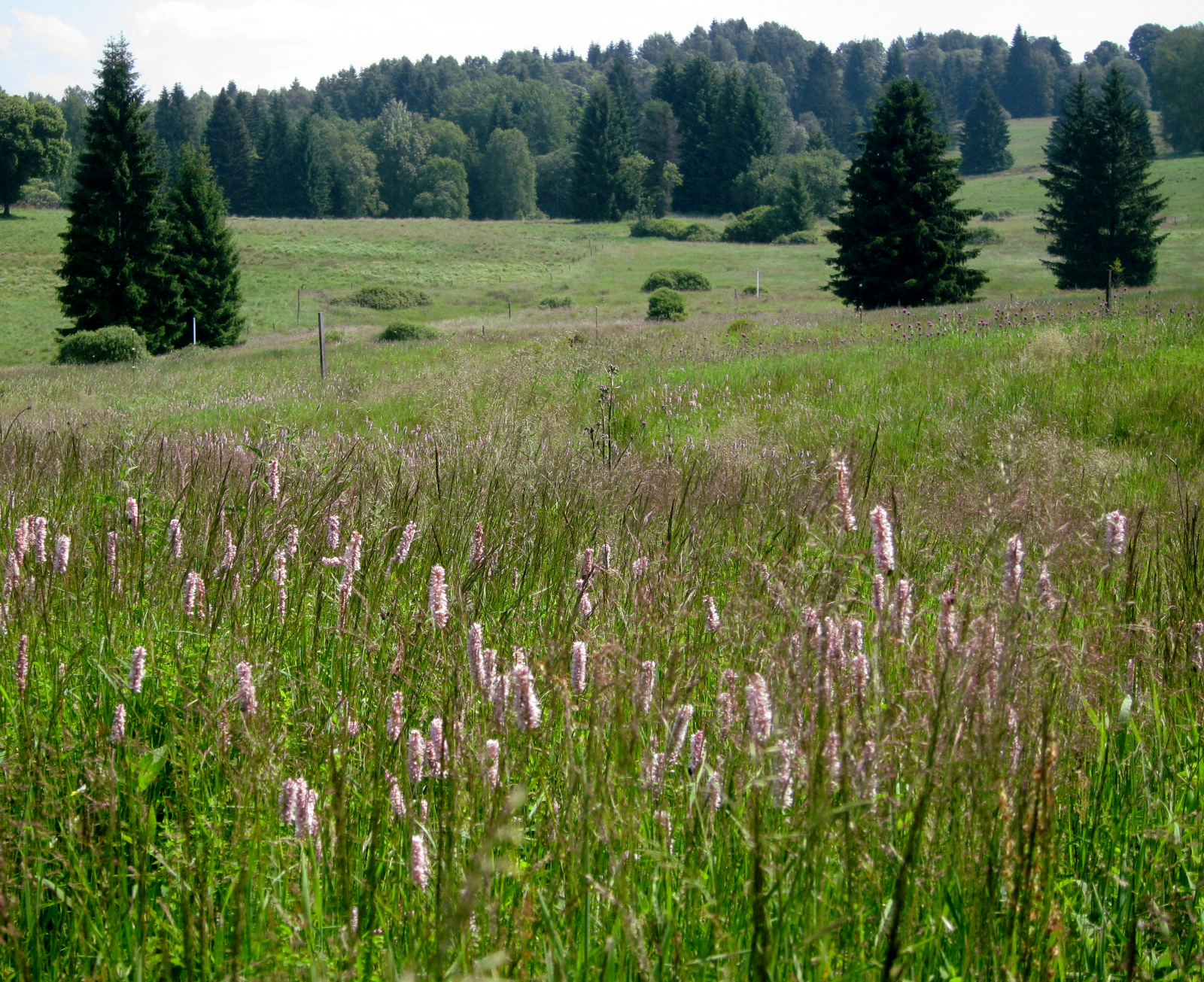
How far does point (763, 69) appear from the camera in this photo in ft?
484

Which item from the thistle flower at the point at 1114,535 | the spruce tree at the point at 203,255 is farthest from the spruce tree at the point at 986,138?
the thistle flower at the point at 1114,535

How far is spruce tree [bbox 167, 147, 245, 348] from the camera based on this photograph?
118ft

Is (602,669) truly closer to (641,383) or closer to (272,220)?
(641,383)

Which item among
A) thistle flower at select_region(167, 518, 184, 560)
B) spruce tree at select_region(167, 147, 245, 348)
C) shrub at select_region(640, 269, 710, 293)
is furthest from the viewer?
shrub at select_region(640, 269, 710, 293)

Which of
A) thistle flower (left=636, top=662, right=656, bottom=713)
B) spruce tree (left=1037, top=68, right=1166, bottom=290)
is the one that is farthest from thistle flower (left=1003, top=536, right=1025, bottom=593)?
spruce tree (left=1037, top=68, right=1166, bottom=290)

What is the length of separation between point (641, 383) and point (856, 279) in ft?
77.9

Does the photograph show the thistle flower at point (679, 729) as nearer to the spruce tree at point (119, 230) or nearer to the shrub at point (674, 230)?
the spruce tree at point (119, 230)

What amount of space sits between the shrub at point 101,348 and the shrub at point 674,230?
52.1 metres

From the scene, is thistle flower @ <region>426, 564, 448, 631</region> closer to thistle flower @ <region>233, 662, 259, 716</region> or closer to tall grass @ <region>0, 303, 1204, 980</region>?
tall grass @ <region>0, 303, 1204, 980</region>

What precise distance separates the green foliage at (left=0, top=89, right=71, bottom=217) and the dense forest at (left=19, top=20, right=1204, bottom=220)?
44.5ft

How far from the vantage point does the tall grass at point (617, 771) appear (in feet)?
4.44

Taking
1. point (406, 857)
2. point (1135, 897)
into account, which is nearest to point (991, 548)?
point (1135, 897)

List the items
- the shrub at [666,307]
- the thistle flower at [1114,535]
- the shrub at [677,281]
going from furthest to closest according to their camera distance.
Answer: the shrub at [677,281]
the shrub at [666,307]
the thistle flower at [1114,535]

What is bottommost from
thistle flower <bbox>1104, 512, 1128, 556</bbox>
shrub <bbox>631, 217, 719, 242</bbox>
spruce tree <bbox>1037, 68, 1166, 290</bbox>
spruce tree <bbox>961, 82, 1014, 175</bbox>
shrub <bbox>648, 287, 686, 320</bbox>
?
thistle flower <bbox>1104, 512, 1128, 556</bbox>
